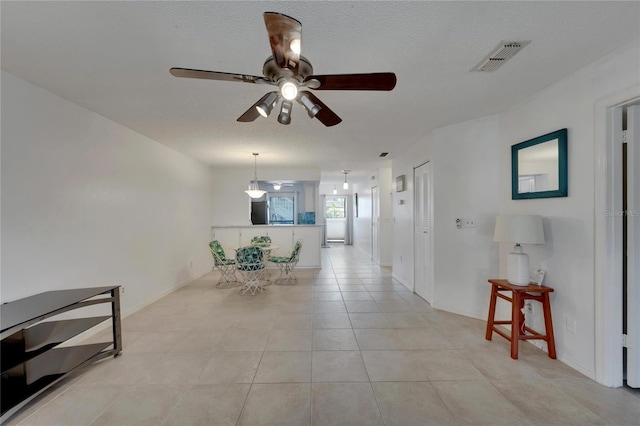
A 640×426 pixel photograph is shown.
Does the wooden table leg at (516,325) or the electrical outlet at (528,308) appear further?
the electrical outlet at (528,308)

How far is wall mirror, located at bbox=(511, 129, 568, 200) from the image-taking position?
2.35 meters

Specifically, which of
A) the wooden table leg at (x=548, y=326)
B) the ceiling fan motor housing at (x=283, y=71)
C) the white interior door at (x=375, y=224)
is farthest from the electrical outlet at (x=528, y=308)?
the white interior door at (x=375, y=224)

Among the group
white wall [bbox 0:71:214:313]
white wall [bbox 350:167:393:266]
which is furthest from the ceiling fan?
white wall [bbox 350:167:393:266]

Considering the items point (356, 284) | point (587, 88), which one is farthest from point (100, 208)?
point (587, 88)

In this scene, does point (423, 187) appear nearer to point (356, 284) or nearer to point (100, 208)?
point (356, 284)

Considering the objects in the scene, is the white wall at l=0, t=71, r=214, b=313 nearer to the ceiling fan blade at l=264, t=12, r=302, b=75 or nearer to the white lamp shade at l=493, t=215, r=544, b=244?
the ceiling fan blade at l=264, t=12, r=302, b=75

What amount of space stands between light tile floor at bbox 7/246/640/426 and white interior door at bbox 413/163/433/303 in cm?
68

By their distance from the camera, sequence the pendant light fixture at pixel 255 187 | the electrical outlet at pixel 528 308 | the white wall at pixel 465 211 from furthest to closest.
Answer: the pendant light fixture at pixel 255 187
the white wall at pixel 465 211
the electrical outlet at pixel 528 308

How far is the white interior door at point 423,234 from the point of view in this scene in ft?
→ 12.9

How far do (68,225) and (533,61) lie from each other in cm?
450

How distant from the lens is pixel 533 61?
2061mm

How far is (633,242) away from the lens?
6.52 ft

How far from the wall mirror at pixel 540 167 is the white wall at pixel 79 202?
4.73 metres

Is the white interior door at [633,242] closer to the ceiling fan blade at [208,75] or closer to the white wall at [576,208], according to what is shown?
the white wall at [576,208]
